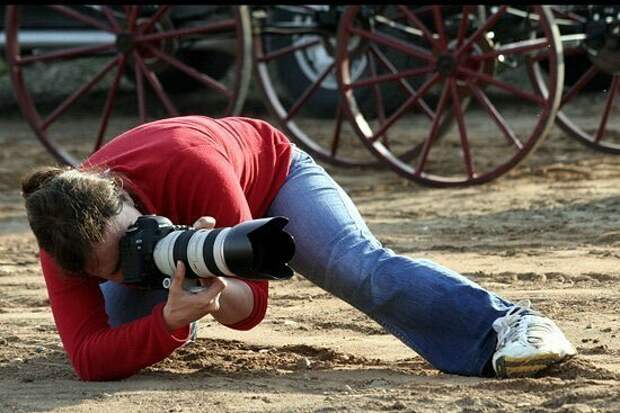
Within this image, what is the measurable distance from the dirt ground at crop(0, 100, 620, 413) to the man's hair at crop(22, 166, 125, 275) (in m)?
0.42

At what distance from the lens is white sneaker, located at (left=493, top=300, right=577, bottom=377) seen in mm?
3914

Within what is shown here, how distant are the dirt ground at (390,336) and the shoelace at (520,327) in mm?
103

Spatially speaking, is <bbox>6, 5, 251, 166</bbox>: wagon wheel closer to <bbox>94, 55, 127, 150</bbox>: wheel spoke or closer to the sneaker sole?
<bbox>94, 55, 127, 150</bbox>: wheel spoke

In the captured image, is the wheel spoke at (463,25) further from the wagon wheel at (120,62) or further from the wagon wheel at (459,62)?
the wagon wheel at (120,62)

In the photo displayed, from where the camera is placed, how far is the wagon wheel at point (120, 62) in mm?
7879

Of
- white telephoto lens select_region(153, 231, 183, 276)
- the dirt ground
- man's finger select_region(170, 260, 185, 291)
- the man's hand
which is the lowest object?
the dirt ground

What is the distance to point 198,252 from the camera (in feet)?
11.7

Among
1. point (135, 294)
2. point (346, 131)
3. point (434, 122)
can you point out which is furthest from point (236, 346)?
point (346, 131)

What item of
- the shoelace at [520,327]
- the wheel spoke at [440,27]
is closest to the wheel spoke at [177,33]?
the wheel spoke at [440,27]

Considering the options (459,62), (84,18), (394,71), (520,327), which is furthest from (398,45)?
(520,327)

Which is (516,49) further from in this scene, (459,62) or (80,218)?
(80,218)

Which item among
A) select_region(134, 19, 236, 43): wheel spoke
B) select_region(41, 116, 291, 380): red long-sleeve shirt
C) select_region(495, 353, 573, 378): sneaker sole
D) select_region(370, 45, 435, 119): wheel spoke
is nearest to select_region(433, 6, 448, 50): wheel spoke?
select_region(370, 45, 435, 119): wheel spoke

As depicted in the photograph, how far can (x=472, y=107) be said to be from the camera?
33.9 ft

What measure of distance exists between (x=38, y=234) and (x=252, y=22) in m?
4.29
